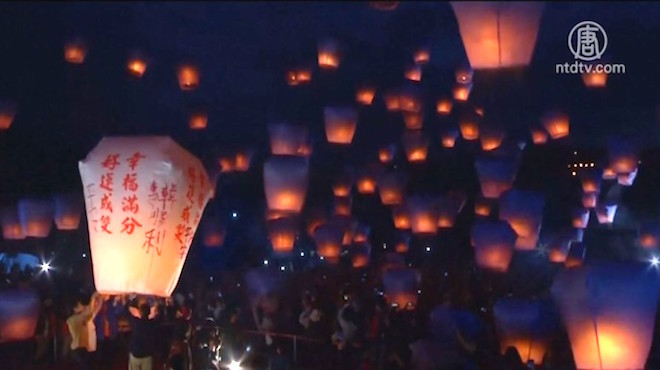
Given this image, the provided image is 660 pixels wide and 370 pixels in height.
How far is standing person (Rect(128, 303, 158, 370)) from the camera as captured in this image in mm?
8969

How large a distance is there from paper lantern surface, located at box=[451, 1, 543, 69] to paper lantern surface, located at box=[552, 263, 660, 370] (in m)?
2.23

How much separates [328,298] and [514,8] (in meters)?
7.15

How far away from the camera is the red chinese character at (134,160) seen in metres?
7.12

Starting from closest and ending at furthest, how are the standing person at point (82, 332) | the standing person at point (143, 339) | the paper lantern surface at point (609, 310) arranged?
the paper lantern surface at point (609, 310) → the standing person at point (143, 339) → the standing person at point (82, 332)

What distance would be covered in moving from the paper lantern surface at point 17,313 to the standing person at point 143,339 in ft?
8.92

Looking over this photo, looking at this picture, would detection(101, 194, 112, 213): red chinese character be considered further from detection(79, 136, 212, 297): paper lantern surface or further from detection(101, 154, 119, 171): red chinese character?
detection(101, 154, 119, 171): red chinese character

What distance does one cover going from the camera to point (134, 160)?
23.4 ft

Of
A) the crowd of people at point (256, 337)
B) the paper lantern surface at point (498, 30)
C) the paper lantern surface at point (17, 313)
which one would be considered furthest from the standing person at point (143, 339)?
the paper lantern surface at point (498, 30)

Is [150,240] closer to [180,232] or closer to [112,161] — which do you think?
[180,232]

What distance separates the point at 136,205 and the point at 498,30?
3.39 metres

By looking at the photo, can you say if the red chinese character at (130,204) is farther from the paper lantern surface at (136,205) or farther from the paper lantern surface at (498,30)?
the paper lantern surface at (498,30)

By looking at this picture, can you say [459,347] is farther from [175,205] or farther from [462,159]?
[462,159]

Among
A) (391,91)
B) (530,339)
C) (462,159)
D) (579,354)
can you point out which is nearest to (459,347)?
(530,339)

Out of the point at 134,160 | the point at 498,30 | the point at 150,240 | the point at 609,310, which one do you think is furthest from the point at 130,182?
the point at 609,310
